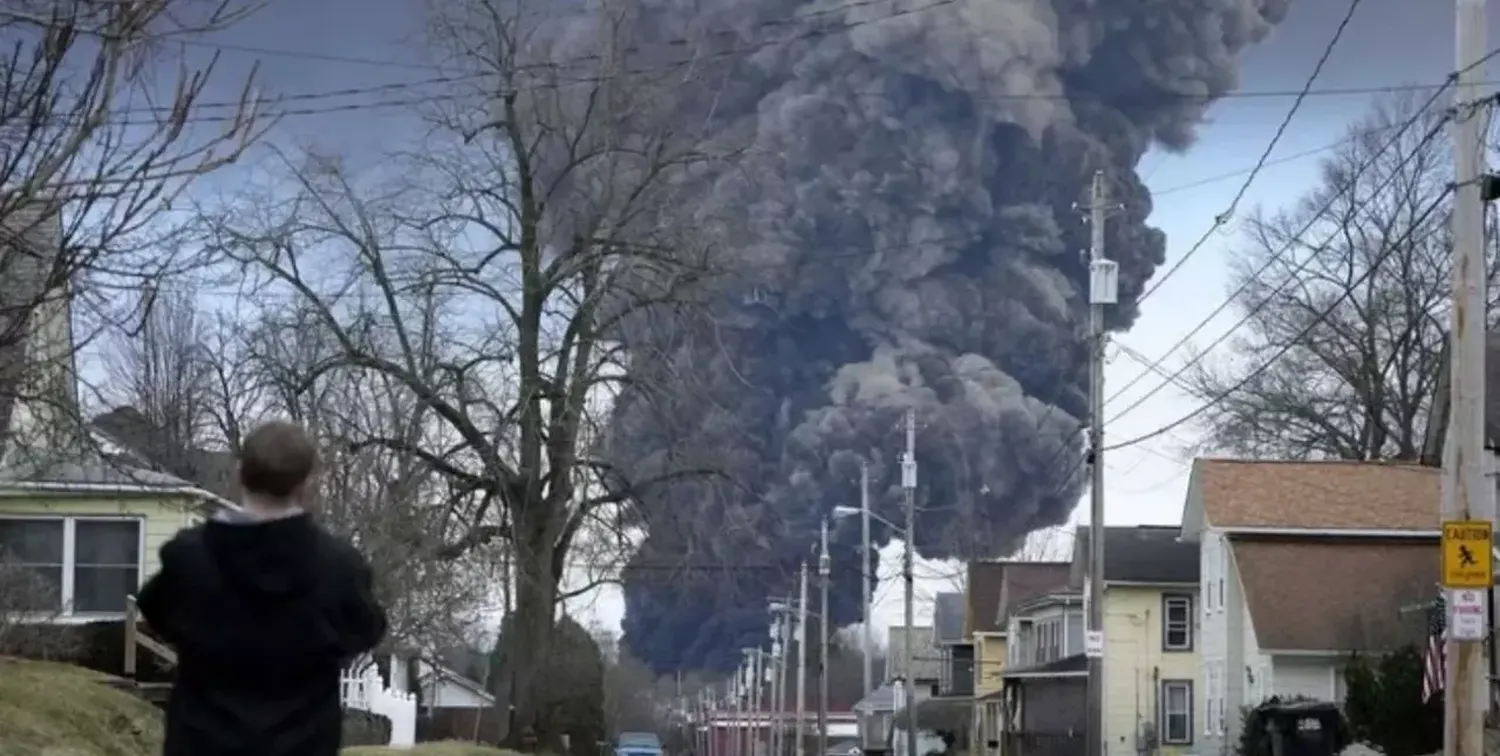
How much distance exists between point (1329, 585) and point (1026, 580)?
32088mm

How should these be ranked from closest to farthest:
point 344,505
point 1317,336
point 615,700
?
point 344,505 < point 1317,336 < point 615,700

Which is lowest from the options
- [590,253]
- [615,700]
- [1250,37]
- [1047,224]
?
[615,700]

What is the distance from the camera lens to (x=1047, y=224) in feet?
295

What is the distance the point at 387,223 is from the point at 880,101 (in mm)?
57679

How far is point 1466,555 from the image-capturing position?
19156 millimetres

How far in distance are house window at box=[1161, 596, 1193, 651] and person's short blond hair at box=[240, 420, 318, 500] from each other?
4876 centimetres

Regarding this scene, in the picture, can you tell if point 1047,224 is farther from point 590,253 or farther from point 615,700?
point 590,253

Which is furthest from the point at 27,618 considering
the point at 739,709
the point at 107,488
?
the point at 739,709

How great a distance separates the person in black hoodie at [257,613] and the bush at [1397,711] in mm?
28418

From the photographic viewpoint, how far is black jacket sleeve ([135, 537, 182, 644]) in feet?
19.5

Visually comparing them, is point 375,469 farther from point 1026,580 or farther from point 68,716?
point 1026,580

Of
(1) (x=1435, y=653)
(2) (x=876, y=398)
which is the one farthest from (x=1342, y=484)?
(2) (x=876, y=398)

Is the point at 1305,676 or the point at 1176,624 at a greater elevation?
the point at 1176,624

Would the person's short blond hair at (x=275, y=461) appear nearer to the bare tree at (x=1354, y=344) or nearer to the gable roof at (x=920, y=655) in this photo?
the bare tree at (x=1354, y=344)
